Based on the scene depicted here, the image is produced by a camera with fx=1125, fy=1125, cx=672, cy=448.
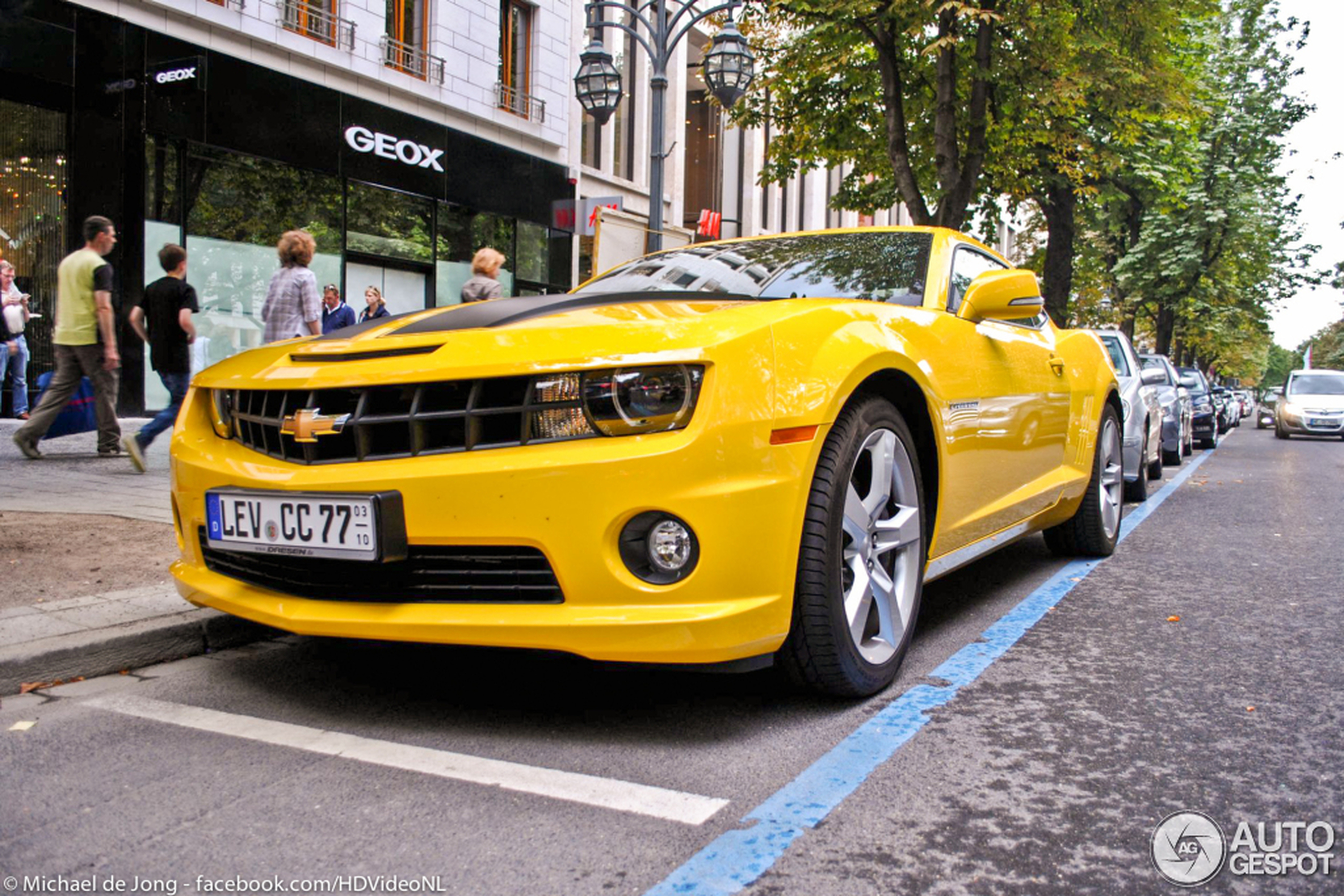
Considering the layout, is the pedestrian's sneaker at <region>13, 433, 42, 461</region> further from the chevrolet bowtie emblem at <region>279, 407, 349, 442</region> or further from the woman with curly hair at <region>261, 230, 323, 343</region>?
the chevrolet bowtie emblem at <region>279, 407, 349, 442</region>

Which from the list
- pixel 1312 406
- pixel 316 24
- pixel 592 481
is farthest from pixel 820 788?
pixel 1312 406

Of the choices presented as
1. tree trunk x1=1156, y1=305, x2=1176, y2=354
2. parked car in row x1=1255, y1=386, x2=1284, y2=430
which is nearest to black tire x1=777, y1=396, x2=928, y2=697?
tree trunk x1=1156, y1=305, x2=1176, y2=354

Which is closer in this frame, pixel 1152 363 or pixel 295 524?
pixel 295 524

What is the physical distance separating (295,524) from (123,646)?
1.08 metres

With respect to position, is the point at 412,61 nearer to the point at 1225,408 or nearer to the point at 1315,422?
the point at 1315,422

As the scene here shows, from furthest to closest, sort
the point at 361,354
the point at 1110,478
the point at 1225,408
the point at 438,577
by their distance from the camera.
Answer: the point at 1225,408 < the point at 1110,478 < the point at 361,354 < the point at 438,577

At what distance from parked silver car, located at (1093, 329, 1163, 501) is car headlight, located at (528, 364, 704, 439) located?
4.12 meters

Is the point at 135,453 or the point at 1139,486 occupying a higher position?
the point at 135,453

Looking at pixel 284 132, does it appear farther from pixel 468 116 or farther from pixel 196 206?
pixel 468 116

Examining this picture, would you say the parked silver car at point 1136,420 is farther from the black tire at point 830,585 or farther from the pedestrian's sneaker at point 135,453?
the pedestrian's sneaker at point 135,453

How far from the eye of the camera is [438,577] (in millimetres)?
2740

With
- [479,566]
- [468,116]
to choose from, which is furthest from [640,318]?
[468,116]

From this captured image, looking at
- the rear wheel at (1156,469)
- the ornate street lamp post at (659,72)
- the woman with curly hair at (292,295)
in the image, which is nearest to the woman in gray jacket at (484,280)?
the woman with curly hair at (292,295)

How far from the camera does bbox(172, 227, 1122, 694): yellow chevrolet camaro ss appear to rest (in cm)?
259
